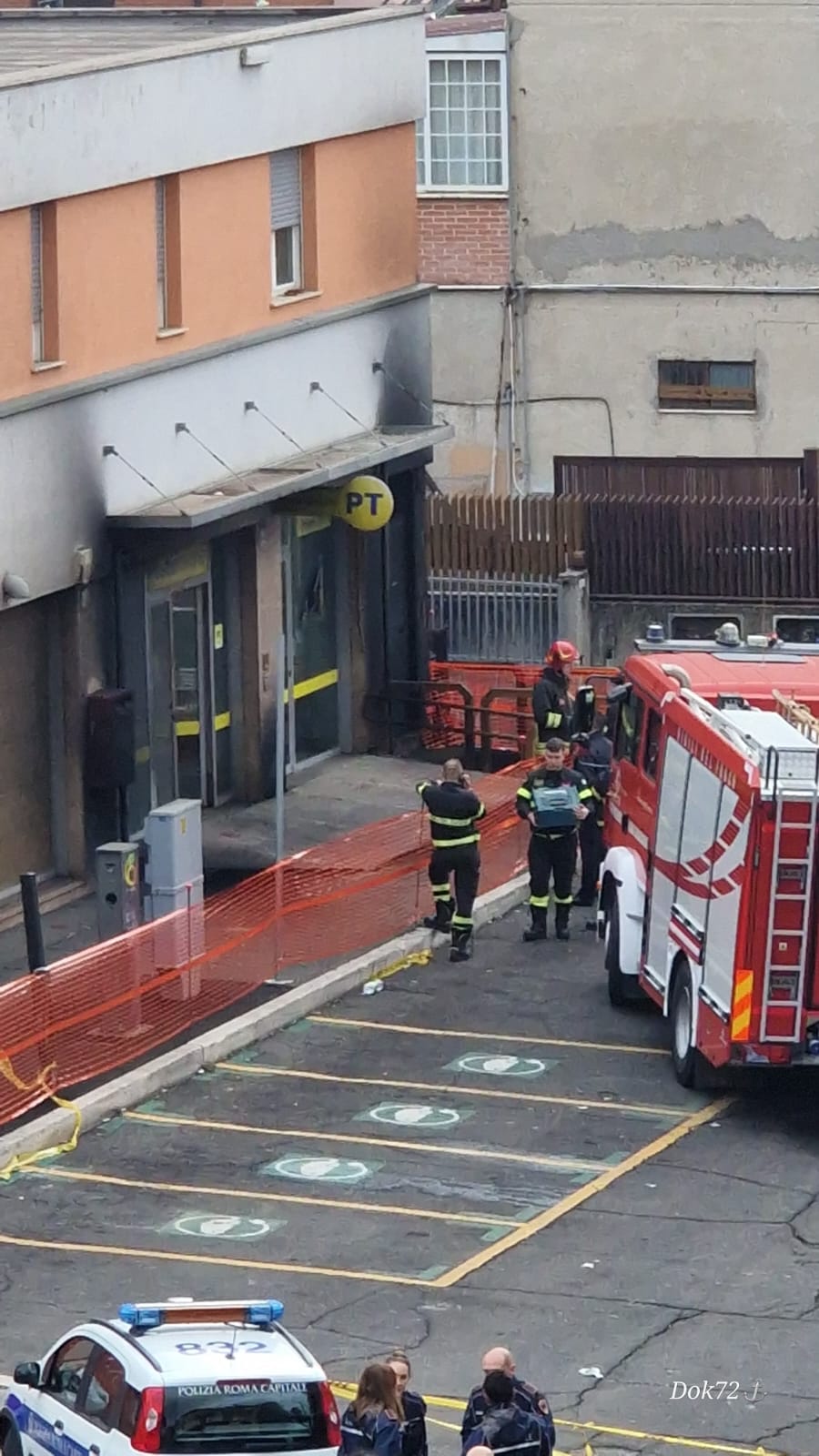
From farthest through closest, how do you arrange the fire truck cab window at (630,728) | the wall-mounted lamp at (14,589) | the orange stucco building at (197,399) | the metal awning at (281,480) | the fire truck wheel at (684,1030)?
the metal awning at (281,480) < the orange stucco building at (197,399) < the wall-mounted lamp at (14,589) < the fire truck cab window at (630,728) < the fire truck wheel at (684,1030)

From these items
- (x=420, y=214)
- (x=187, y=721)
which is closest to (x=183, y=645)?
(x=187, y=721)

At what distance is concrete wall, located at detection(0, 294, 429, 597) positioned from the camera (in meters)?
23.0

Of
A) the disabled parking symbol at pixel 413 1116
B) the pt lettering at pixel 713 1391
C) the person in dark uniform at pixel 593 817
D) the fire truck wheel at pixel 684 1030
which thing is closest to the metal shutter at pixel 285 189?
the person in dark uniform at pixel 593 817

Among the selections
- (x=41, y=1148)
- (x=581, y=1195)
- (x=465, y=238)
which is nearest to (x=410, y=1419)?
(x=581, y=1195)

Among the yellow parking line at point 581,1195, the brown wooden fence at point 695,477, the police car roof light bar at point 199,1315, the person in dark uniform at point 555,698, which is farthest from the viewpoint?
the brown wooden fence at point 695,477

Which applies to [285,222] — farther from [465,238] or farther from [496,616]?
[465,238]

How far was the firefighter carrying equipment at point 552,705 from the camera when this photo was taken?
998 inches

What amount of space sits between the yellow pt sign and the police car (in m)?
16.1

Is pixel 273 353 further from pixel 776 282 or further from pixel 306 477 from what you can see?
pixel 776 282

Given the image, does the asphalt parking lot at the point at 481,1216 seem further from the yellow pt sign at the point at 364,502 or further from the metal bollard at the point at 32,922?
the yellow pt sign at the point at 364,502

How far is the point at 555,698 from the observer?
2541 centimetres

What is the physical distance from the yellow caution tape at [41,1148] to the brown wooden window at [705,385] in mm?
21096

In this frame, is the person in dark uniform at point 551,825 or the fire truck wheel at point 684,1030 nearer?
the fire truck wheel at point 684,1030

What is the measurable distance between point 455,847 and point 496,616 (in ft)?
36.5
